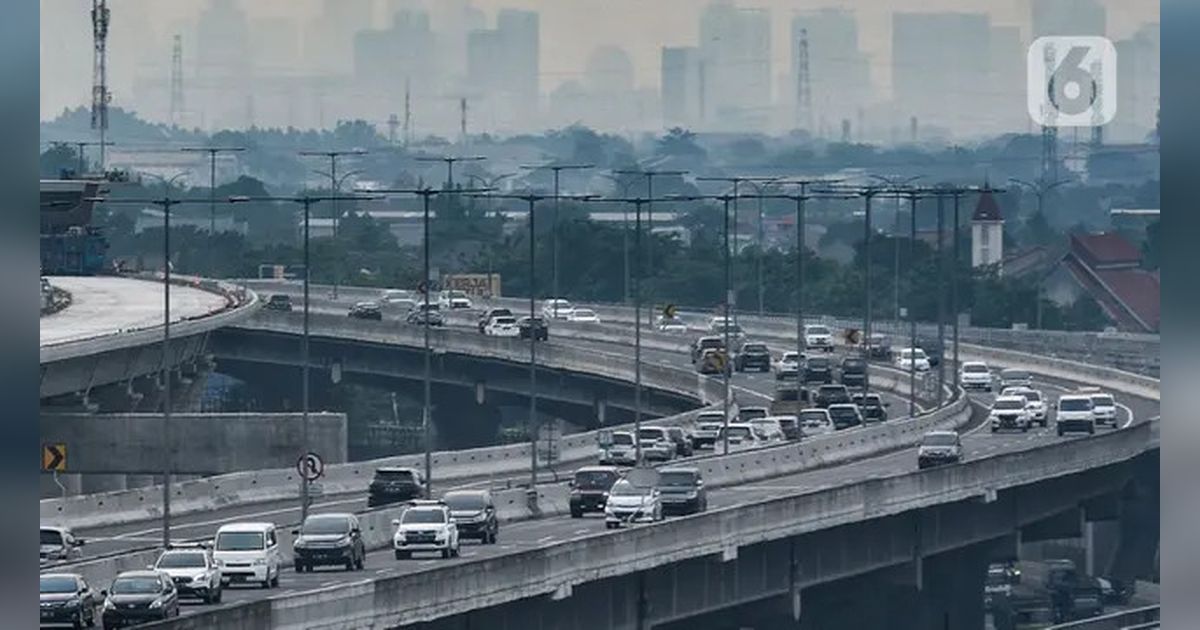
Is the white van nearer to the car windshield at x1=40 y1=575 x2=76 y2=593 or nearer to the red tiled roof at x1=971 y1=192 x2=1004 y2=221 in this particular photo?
the car windshield at x1=40 y1=575 x2=76 y2=593

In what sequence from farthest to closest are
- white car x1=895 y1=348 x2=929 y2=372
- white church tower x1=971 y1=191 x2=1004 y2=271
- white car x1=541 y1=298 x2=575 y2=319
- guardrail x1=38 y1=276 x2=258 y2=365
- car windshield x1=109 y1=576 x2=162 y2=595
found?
1. white church tower x1=971 y1=191 x2=1004 y2=271
2. white car x1=541 y1=298 x2=575 y2=319
3. white car x1=895 y1=348 x2=929 y2=372
4. guardrail x1=38 y1=276 x2=258 y2=365
5. car windshield x1=109 y1=576 x2=162 y2=595

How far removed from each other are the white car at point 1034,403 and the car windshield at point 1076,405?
395 cm

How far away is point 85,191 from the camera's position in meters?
97.4

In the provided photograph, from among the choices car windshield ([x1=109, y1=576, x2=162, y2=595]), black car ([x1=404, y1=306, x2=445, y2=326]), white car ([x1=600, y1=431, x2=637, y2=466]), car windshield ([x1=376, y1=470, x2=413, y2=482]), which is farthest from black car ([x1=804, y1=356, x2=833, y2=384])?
car windshield ([x1=109, y1=576, x2=162, y2=595])

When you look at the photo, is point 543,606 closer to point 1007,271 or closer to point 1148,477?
point 1148,477

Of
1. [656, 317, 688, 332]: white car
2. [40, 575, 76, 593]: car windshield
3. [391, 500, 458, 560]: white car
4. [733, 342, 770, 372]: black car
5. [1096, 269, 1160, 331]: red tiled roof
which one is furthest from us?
[656, 317, 688, 332]: white car

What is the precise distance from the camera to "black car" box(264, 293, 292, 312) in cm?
15525

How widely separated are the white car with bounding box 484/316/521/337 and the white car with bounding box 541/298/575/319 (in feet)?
13.3

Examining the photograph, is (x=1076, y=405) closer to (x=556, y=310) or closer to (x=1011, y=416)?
(x=1011, y=416)

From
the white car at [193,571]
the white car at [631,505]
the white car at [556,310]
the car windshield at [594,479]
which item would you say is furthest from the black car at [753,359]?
the white car at [193,571]

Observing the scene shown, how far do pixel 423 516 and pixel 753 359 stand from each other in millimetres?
89659

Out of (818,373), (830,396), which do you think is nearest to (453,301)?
(818,373)

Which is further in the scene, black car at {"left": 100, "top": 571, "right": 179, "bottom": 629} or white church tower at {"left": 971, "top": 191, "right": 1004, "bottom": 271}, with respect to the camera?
white church tower at {"left": 971, "top": 191, "right": 1004, "bottom": 271}

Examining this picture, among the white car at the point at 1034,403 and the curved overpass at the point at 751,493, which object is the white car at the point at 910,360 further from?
the white car at the point at 1034,403
